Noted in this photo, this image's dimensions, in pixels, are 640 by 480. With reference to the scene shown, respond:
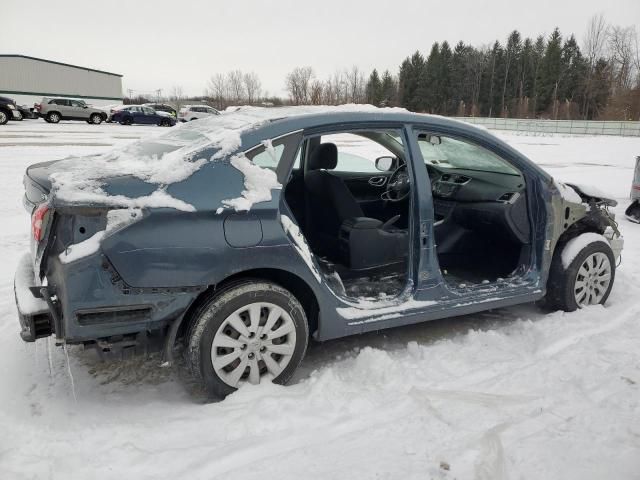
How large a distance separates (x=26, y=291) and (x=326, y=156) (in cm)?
235

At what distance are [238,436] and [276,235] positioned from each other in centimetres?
109

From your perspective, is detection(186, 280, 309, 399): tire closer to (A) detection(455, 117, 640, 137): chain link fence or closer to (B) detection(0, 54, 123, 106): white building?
(A) detection(455, 117, 640, 137): chain link fence

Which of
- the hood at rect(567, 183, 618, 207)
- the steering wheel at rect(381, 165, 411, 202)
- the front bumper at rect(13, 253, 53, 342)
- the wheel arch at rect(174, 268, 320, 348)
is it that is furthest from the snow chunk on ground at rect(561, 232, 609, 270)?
the front bumper at rect(13, 253, 53, 342)

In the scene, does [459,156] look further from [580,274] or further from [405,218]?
[580,274]

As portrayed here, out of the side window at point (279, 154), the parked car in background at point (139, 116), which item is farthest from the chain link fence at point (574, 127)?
Result: the side window at point (279, 154)

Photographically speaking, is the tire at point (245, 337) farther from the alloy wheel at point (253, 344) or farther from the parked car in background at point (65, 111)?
the parked car in background at point (65, 111)

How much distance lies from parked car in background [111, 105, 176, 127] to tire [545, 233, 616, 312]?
31.2 m

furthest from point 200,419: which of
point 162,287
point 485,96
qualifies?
point 485,96

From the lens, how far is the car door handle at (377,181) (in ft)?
16.9

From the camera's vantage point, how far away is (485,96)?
3258 inches

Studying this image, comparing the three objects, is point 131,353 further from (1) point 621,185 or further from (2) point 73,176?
(1) point 621,185

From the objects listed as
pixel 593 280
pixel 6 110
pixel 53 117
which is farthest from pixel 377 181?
pixel 53 117

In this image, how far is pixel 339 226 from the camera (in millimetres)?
4121

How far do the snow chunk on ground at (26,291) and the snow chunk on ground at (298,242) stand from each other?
4.41 feet
